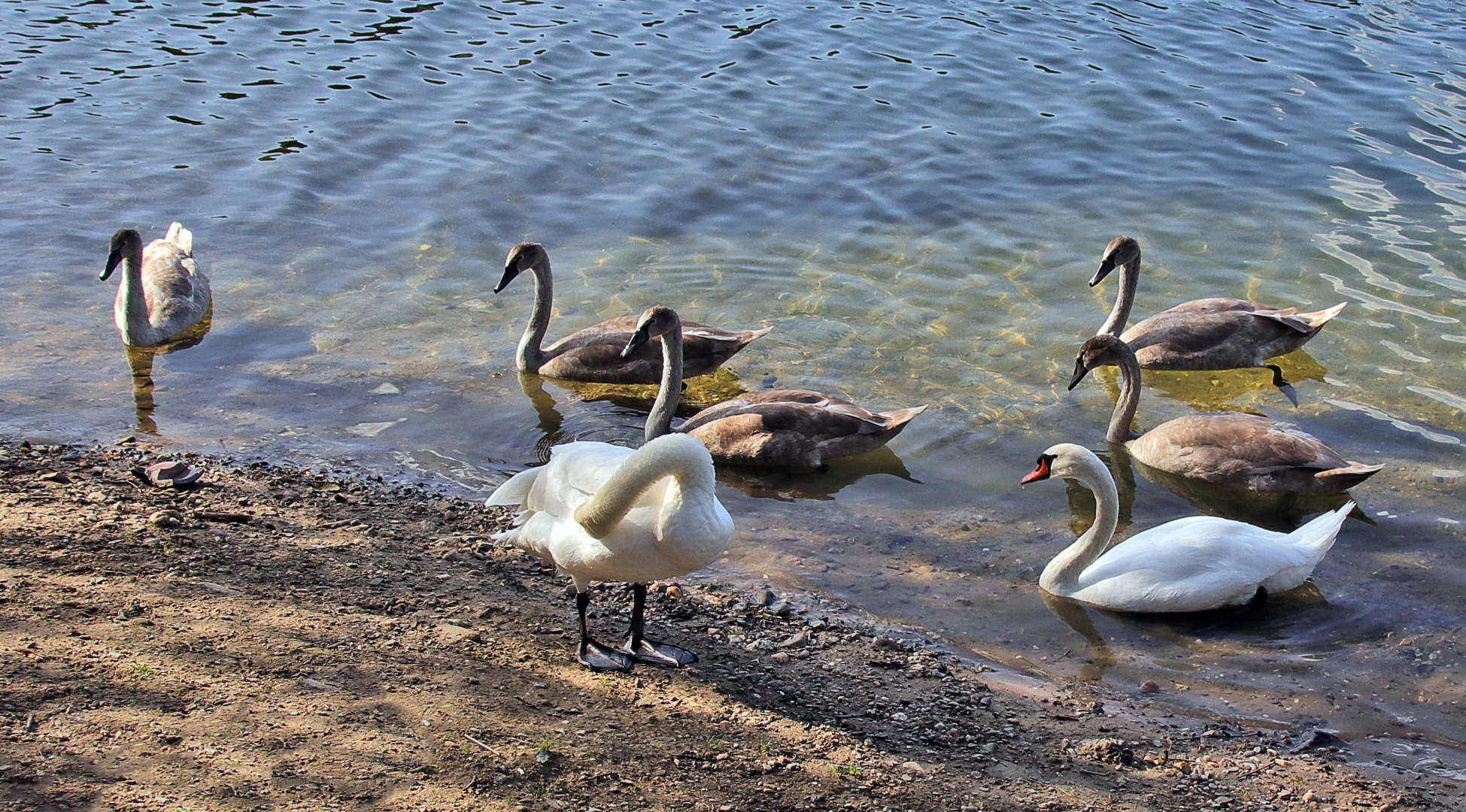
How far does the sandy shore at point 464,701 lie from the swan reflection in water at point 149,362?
1.96m

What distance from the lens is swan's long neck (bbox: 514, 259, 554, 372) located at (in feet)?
34.4

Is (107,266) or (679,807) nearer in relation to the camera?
(679,807)

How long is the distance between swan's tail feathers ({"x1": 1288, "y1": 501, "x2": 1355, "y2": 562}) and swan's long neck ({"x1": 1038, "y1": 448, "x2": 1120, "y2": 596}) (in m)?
1.08

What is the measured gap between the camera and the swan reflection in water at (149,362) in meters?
9.20

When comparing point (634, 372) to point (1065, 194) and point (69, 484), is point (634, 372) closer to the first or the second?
point (69, 484)

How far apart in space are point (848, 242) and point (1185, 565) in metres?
6.51

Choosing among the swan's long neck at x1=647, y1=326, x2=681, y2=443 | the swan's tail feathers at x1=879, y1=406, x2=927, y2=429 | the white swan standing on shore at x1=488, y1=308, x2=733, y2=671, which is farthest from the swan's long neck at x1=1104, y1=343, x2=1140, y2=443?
the white swan standing on shore at x1=488, y1=308, x2=733, y2=671

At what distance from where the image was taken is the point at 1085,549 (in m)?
7.16

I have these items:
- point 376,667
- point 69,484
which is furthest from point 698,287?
point 376,667

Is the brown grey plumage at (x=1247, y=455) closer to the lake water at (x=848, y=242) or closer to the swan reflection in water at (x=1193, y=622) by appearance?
the lake water at (x=848, y=242)

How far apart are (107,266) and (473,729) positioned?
327 inches

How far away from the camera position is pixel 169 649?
504 cm

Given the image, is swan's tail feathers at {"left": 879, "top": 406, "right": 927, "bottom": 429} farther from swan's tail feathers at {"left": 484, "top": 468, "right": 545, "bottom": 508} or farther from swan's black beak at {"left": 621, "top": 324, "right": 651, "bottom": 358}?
swan's tail feathers at {"left": 484, "top": 468, "right": 545, "bottom": 508}

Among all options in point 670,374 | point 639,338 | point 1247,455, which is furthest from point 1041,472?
point 639,338
